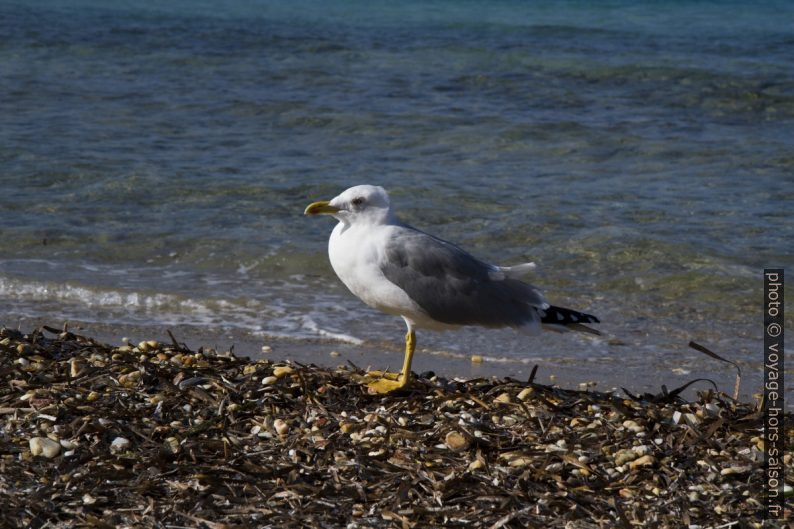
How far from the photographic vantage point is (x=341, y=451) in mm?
3730

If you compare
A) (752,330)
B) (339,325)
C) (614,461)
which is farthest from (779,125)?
(614,461)

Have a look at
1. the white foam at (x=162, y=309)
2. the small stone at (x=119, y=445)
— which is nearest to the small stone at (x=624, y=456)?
the small stone at (x=119, y=445)

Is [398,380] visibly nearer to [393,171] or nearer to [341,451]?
[341,451]

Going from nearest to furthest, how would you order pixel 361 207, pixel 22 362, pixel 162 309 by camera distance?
1. pixel 361 207
2. pixel 22 362
3. pixel 162 309

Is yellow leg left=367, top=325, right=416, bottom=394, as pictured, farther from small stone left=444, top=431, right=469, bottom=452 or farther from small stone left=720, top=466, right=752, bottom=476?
small stone left=720, top=466, right=752, bottom=476

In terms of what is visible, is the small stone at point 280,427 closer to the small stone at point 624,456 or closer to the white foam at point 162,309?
the small stone at point 624,456

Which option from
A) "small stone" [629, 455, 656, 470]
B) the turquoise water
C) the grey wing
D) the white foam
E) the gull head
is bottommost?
the white foam

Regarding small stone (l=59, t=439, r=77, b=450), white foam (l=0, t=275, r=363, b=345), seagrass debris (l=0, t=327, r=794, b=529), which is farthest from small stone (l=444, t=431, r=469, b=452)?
white foam (l=0, t=275, r=363, b=345)

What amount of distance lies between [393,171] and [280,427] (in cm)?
579

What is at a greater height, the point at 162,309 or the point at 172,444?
the point at 172,444

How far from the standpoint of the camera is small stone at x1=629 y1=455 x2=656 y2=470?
3.65 metres

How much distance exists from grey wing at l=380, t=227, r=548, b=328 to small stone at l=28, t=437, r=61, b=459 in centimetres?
136

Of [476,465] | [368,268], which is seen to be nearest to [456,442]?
[476,465]

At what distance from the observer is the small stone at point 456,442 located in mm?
3775
